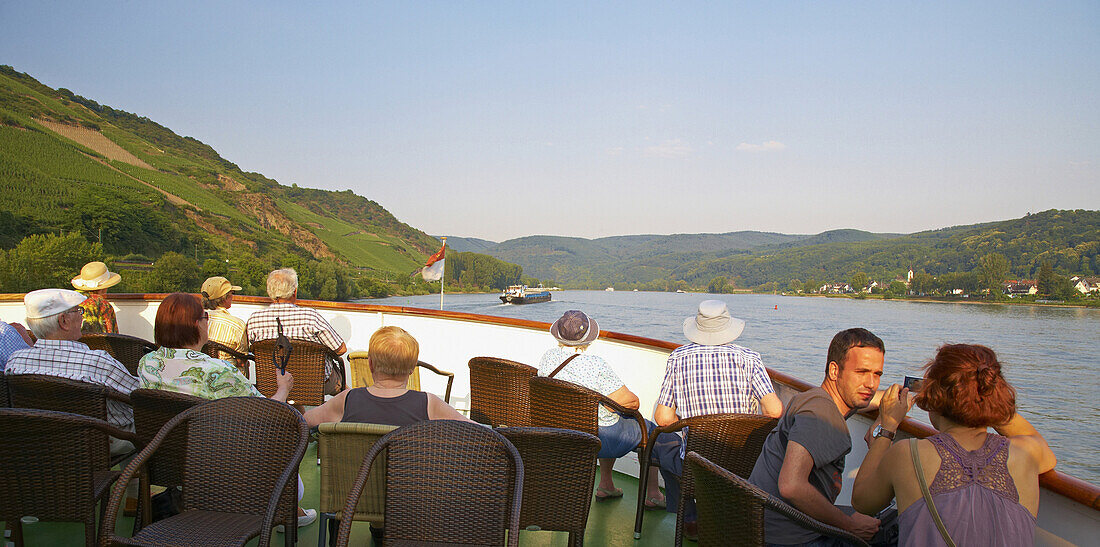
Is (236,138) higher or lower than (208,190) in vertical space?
higher

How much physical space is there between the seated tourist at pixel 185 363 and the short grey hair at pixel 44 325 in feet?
1.54

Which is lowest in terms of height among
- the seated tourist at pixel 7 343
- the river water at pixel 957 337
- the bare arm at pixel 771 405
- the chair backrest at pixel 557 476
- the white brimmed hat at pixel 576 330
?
the river water at pixel 957 337

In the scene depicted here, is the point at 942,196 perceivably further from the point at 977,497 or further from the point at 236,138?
the point at 236,138

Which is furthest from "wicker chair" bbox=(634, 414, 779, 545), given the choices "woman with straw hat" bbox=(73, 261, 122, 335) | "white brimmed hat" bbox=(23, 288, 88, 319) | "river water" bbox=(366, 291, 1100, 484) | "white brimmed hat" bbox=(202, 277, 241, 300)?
"river water" bbox=(366, 291, 1100, 484)

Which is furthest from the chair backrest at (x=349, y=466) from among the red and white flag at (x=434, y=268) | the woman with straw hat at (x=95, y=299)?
the red and white flag at (x=434, y=268)

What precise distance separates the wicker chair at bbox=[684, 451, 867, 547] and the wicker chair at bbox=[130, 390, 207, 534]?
151 centimetres

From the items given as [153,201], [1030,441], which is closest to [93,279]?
[1030,441]

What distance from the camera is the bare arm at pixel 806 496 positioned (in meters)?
1.67

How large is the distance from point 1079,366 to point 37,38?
110 metres

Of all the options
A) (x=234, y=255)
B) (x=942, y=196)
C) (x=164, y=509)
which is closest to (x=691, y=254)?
(x=942, y=196)

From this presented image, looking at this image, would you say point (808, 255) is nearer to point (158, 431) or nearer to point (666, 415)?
point (666, 415)

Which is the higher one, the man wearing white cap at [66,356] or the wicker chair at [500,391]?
the man wearing white cap at [66,356]

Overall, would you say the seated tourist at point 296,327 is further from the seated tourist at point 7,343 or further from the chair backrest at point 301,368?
the seated tourist at point 7,343

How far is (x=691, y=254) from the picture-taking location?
115062mm
